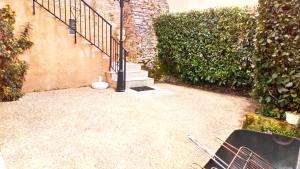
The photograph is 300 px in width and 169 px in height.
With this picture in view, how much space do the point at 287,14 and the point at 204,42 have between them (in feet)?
10.3

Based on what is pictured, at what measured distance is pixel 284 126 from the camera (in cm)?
299

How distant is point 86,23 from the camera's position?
6316 mm

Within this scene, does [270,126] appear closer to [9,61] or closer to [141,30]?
[9,61]

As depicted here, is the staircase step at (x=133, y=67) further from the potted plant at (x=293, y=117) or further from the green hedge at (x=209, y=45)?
the potted plant at (x=293, y=117)

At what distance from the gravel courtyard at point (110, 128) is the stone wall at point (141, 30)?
2121 millimetres

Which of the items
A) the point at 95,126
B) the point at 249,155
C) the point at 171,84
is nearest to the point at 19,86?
the point at 95,126

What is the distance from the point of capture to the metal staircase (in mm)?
5625

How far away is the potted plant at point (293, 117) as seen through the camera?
2.91 m

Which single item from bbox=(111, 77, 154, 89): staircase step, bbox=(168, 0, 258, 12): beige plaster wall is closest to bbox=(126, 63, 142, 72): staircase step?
bbox=(111, 77, 154, 89): staircase step

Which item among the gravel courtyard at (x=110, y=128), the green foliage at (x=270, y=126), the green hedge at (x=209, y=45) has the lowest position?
the gravel courtyard at (x=110, y=128)

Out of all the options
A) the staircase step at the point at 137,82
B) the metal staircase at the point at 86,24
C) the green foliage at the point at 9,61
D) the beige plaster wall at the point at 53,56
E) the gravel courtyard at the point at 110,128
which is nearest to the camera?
the gravel courtyard at the point at 110,128

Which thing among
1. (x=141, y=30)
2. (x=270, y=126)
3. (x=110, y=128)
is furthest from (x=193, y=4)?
(x=110, y=128)

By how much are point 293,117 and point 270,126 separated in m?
0.29

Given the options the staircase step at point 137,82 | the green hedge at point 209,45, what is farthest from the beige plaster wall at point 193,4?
the staircase step at point 137,82
